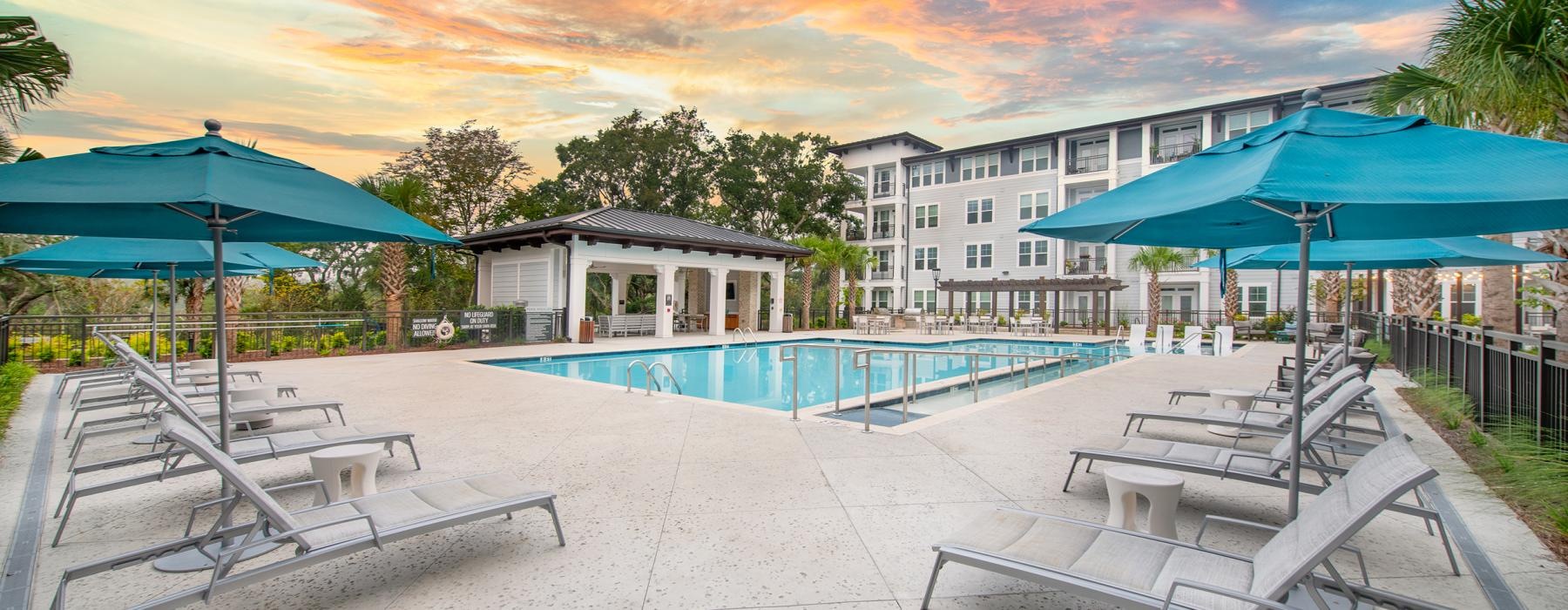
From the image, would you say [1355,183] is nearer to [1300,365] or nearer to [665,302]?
[1300,365]

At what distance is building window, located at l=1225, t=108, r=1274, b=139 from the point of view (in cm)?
2731

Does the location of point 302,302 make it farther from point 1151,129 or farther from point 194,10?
point 1151,129

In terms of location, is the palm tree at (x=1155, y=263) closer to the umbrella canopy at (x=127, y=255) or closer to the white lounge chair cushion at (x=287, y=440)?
the white lounge chair cushion at (x=287, y=440)

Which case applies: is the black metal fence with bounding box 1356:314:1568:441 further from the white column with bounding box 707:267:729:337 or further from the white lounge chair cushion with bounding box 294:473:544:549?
the white column with bounding box 707:267:729:337

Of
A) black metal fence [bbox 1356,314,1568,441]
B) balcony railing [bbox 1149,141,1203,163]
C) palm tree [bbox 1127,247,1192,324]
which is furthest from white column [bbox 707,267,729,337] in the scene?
balcony railing [bbox 1149,141,1203,163]

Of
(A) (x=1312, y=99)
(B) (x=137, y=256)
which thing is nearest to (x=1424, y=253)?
(A) (x=1312, y=99)

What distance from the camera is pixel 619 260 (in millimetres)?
20688

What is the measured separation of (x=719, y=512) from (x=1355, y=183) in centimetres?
363

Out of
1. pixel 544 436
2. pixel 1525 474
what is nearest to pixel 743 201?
pixel 544 436

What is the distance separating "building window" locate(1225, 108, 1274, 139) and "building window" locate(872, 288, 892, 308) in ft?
60.3

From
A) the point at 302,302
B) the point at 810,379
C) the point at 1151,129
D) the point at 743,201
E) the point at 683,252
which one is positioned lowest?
the point at 810,379

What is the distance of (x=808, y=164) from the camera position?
123ft

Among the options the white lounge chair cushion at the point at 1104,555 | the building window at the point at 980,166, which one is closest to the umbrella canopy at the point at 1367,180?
the white lounge chair cushion at the point at 1104,555

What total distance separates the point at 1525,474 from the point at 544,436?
7.60m
